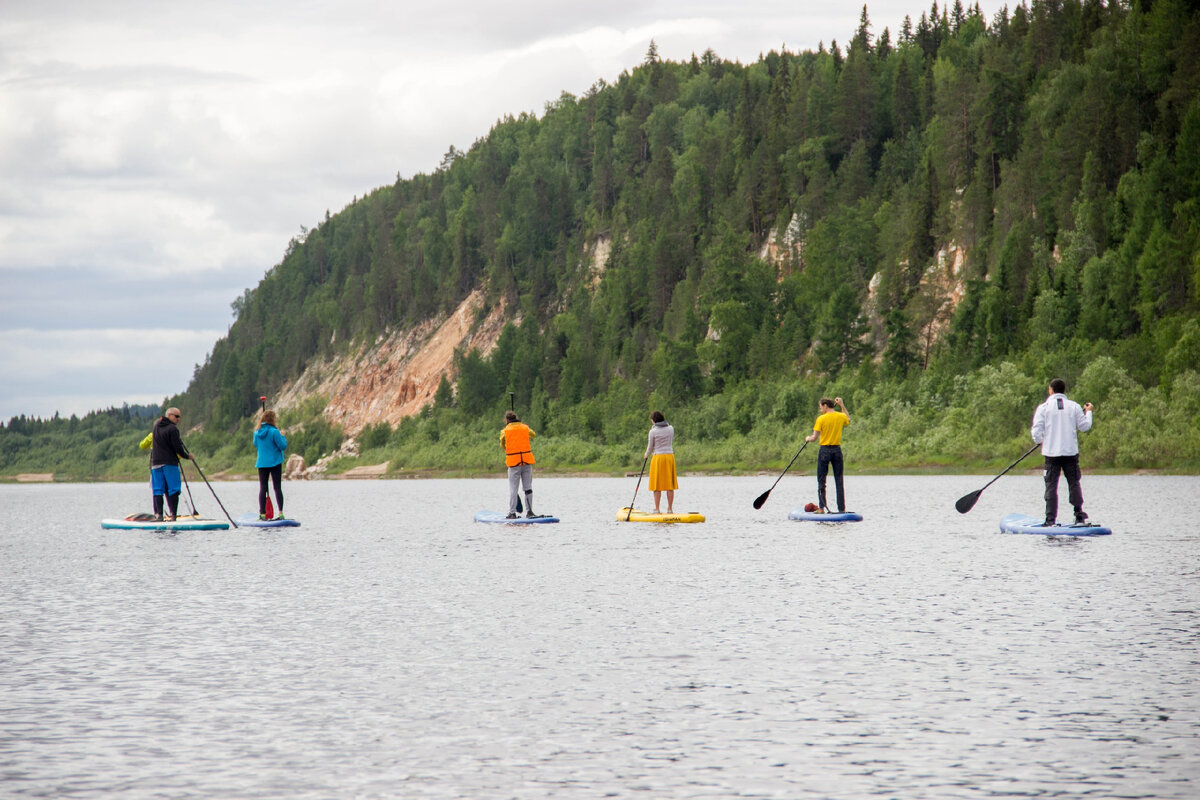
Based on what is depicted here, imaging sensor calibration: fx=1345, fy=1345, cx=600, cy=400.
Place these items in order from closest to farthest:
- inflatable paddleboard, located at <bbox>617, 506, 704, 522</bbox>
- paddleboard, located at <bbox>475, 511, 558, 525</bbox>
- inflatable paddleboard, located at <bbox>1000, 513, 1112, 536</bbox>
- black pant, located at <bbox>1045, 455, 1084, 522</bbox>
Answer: inflatable paddleboard, located at <bbox>1000, 513, 1112, 536</bbox>
black pant, located at <bbox>1045, 455, 1084, 522</bbox>
inflatable paddleboard, located at <bbox>617, 506, 704, 522</bbox>
paddleboard, located at <bbox>475, 511, 558, 525</bbox>

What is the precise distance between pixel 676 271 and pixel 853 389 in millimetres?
40916

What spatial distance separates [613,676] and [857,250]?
107 meters

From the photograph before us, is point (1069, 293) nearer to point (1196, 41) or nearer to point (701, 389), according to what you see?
point (1196, 41)

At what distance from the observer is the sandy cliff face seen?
156 metres

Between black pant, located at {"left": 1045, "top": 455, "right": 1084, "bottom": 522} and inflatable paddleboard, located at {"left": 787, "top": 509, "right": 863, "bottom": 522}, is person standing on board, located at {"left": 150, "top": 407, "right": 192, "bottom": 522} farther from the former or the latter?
black pant, located at {"left": 1045, "top": 455, "right": 1084, "bottom": 522}

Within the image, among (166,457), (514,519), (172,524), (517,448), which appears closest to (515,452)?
(517,448)

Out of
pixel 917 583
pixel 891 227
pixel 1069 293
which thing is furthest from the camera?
pixel 891 227

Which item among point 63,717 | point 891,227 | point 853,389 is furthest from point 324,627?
point 891,227

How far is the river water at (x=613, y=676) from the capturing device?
7.49 meters

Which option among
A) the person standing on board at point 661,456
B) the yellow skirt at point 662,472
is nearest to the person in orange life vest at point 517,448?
the person standing on board at point 661,456

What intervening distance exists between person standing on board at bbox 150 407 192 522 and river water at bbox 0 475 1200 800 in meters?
6.97

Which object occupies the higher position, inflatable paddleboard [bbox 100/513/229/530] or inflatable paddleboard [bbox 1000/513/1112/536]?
inflatable paddleboard [bbox 100/513/229/530]

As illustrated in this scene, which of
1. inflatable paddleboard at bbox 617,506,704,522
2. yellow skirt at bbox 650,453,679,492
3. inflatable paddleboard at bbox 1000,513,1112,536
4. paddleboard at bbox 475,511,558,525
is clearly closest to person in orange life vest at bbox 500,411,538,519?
paddleboard at bbox 475,511,558,525

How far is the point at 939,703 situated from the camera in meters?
9.23
